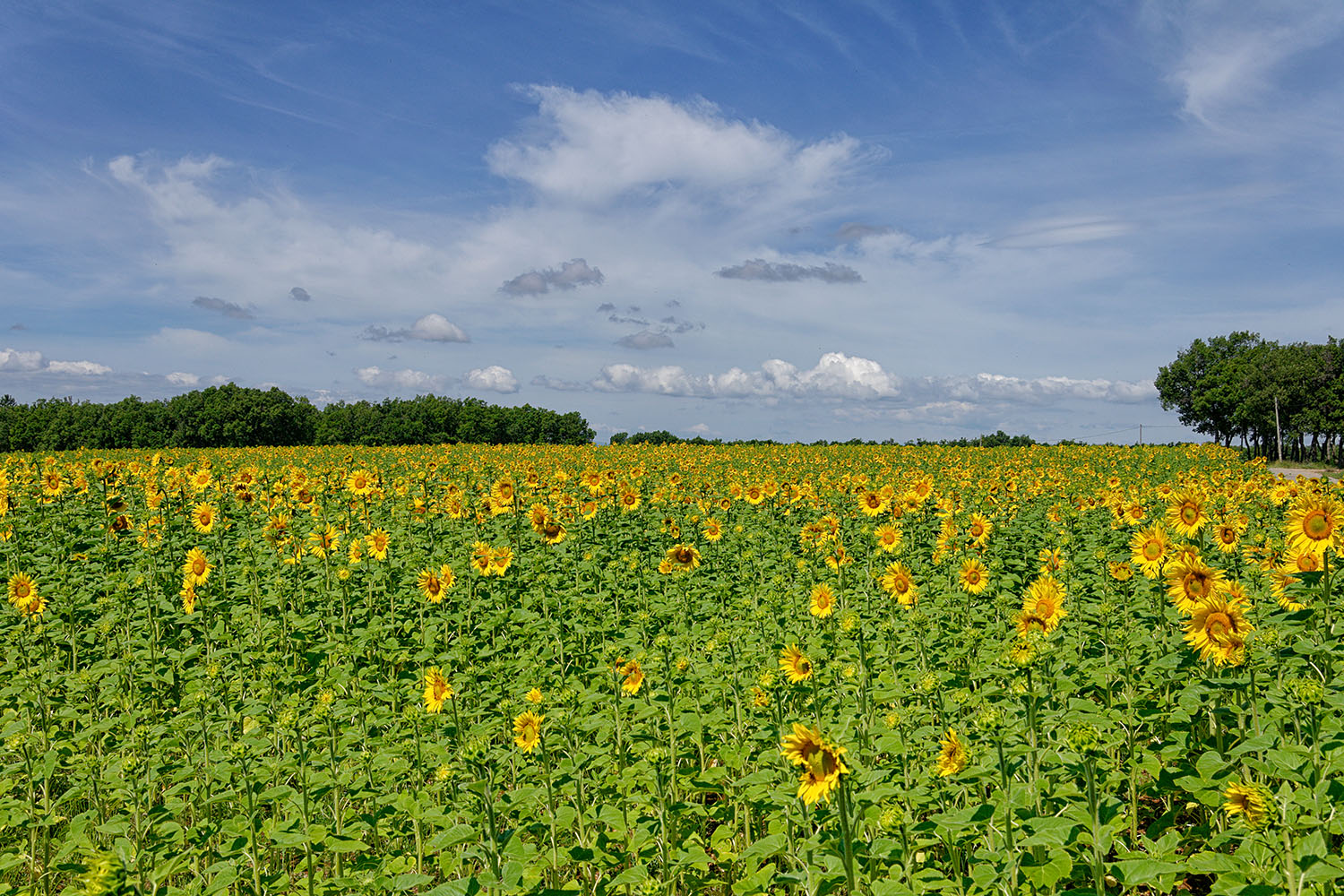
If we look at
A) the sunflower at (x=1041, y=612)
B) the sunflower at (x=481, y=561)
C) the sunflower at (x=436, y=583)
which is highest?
the sunflower at (x=1041, y=612)

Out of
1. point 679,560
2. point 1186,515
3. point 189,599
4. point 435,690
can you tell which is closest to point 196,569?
point 189,599

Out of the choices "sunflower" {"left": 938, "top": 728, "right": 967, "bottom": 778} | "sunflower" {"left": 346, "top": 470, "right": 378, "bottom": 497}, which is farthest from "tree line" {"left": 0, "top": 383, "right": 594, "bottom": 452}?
"sunflower" {"left": 938, "top": 728, "right": 967, "bottom": 778}

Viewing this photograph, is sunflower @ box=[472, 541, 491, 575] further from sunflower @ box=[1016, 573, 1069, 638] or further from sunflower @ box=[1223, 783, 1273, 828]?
sunflower @ box=[1223, 783, 1273, 828]

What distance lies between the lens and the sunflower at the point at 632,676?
552 cm

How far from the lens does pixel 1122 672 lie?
227 inches

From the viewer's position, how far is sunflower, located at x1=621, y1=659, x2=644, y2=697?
552 centimetres

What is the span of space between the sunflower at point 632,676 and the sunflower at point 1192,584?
367cm

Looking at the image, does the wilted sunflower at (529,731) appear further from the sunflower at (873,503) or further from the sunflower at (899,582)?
the sunflower at (873,503)

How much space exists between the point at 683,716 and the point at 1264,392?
3153 inches

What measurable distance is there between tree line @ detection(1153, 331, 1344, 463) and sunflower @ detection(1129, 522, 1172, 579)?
221 ft

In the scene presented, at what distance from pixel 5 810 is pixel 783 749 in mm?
5756

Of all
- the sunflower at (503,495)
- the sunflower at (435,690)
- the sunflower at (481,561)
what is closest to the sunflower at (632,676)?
the sunflower at (435,690)

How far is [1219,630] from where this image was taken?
438 centimetres

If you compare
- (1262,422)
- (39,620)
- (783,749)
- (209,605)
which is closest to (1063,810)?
(783,749)
